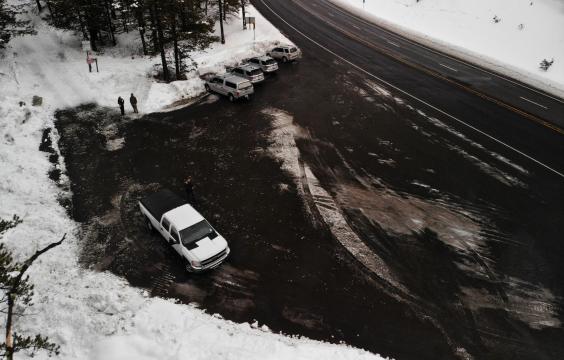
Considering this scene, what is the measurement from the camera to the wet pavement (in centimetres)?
1249

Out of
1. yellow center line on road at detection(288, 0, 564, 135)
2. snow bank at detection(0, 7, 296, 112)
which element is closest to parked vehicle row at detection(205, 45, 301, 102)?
snow bank at detection(0, 7, 296, 112)

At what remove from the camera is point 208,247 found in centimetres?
1406

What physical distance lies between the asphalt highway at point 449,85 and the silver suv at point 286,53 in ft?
9.25

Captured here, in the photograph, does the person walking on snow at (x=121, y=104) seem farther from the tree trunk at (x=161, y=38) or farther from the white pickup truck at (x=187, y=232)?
the white pickup truck at (x=187, y=232)

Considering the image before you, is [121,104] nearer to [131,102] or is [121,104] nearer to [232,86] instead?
[131,102]

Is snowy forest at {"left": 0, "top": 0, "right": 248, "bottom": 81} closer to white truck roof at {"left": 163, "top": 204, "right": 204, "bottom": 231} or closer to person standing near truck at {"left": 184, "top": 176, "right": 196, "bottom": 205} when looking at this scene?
person standing near truck at {"left": 184, "top": 176, "right": 196, "bottom": 205}

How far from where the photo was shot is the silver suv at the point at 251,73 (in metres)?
29.1

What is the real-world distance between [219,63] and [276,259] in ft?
76.4

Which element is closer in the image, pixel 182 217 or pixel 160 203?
pixel 182 217

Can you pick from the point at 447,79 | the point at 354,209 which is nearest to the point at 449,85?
the point at 447,79

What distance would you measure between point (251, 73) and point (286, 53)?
22.3ft

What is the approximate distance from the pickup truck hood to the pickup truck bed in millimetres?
2357

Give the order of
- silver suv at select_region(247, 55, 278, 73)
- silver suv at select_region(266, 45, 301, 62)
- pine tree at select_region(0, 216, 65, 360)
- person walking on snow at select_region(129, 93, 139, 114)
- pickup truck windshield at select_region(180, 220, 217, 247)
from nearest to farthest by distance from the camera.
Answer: pine tree at select_region(0, 216, 65, 360)
pickup truck windshield at select_region(180, 220, 217, 247)
person walking on snow at select_region(129, 93, 139, 114)
silver suv at select_region(247, 55, 278, 73)
silver suv at select_region(266, 45, 301, 62)

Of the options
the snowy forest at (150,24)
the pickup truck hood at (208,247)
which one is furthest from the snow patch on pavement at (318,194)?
the snowy forest at (150,24)
